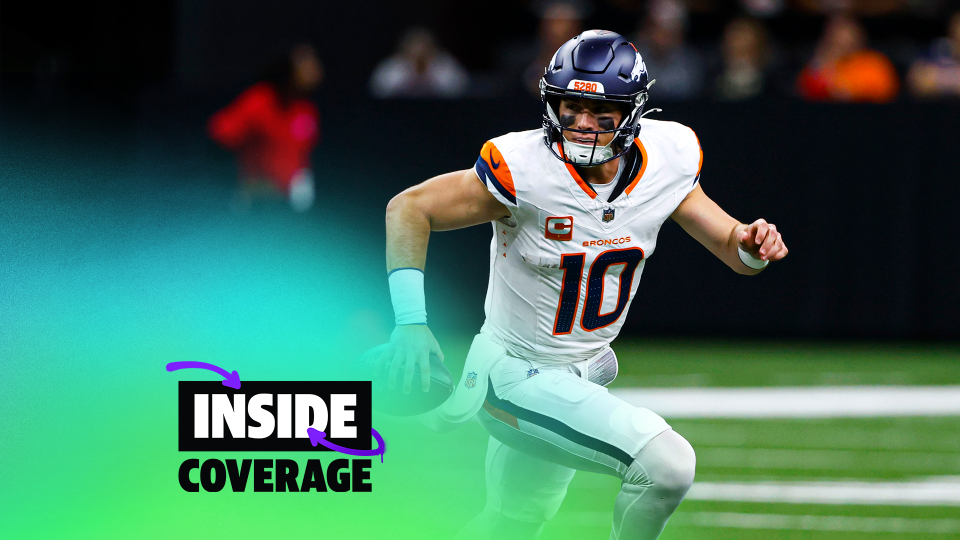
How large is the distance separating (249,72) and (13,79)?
1.82 m

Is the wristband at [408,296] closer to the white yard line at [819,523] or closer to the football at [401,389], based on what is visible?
the football at [401,389]

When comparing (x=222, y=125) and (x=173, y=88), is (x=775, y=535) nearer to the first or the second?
(x=222, y=125)

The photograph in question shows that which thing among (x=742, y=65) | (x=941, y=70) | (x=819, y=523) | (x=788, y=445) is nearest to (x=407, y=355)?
(x=819, y=523)

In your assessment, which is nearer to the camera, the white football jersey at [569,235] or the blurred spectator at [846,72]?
the white football jersey at [569,235]

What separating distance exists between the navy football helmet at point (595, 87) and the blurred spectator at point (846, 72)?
5301 millimetres

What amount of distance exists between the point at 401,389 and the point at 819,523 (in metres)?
2.08

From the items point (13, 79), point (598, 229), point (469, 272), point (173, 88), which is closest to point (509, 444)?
point (598, 229)

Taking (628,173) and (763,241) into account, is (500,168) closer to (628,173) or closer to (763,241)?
(628,173)

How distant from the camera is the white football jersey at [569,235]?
10.6 ft

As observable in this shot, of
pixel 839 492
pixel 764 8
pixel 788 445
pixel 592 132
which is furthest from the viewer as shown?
pixel 764 8

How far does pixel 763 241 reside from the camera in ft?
10.1

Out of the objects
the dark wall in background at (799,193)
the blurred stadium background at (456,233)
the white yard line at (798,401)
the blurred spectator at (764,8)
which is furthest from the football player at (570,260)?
the blurred spectator at (764,8)

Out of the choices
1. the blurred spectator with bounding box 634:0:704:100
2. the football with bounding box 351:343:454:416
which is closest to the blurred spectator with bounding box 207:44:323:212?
the blurred spectator with bounding box 634:0:704:100

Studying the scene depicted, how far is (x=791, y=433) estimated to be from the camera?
577cm
